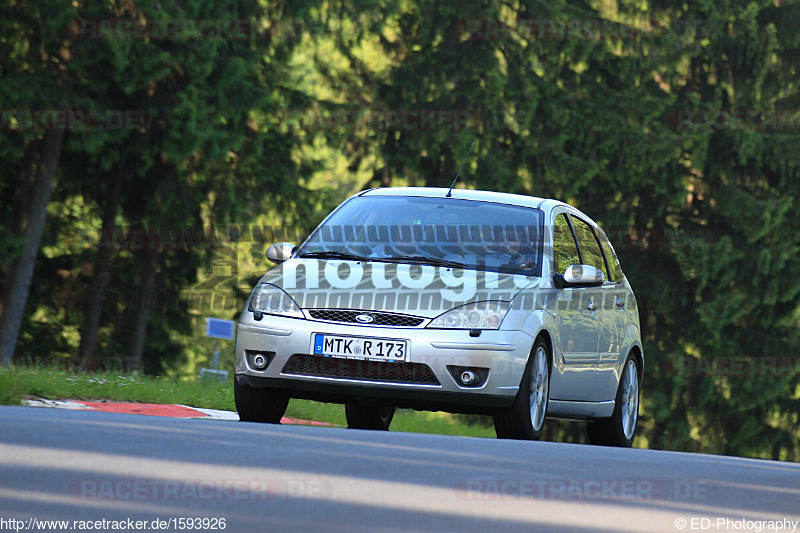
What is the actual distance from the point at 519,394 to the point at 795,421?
2539cm

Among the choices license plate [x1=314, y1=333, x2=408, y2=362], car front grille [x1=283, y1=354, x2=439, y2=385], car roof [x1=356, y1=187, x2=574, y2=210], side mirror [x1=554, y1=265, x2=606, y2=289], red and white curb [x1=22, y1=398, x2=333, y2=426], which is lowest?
red and white curb [x1=22, y1=398, x2=333, y2=426]

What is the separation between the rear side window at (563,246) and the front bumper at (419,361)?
1.29 meters

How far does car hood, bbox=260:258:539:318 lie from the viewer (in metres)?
8.93

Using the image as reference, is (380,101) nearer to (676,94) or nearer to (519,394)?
(676,94)

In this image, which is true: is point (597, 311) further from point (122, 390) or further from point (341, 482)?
point (341, 482)

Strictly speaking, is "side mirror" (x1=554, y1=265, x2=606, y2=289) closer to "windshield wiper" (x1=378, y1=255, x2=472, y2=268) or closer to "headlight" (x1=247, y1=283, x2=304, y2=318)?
"windshield wiper" (x1=378, y1=255, x2=472, y2=268)

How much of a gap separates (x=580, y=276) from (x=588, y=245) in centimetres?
147

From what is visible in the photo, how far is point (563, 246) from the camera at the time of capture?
1059 cm

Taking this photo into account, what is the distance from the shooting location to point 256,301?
9297 mm

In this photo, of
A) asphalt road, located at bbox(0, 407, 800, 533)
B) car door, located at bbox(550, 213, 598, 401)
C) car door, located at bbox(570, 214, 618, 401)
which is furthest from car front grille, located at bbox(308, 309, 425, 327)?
car door, located at bbox(570, 214, 618, 401)

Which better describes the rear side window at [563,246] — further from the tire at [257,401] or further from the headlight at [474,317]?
the tire at [257,401]

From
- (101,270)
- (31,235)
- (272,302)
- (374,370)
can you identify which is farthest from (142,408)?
(101,270)

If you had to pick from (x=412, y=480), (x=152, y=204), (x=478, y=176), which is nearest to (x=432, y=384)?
(x=412, y=480)

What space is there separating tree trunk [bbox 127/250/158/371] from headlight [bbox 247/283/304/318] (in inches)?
725
